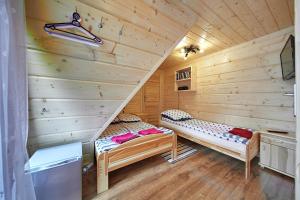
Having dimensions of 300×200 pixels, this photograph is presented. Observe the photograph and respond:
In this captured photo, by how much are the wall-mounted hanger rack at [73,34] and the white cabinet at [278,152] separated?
2.68 m

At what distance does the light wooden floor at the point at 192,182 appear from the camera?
4.90 feet

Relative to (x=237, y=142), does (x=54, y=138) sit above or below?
above

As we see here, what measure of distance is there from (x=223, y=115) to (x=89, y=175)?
288 cm

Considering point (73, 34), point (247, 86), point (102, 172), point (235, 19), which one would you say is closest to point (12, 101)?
point (73, 34)

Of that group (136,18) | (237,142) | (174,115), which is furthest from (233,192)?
(136,18)

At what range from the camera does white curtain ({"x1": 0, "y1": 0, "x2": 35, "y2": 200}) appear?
63 cm

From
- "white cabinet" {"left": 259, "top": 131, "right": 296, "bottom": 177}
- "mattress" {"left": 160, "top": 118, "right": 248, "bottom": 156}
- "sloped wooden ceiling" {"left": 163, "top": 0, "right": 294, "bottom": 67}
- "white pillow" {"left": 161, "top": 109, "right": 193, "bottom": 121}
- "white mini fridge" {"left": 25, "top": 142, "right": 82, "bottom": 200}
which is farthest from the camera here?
"white pillow" {"left": 161, "top": 109, "right": 193, "bottom": 121}

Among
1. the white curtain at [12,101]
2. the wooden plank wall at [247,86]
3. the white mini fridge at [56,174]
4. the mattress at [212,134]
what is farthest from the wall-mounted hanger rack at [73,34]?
the wooden plank wall at [247,86]

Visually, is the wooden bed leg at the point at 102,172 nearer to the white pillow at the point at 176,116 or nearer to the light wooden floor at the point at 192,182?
the light wooden floor at the point at 192,182

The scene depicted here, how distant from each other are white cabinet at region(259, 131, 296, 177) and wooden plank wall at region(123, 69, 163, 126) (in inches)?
113

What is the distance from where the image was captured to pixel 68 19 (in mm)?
927

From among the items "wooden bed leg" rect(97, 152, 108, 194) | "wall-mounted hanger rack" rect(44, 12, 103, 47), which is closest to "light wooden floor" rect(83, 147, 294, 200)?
"wooden bed leg" rect(97, 152, 108, 194)

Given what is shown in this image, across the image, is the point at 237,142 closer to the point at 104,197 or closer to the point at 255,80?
the point at 255,80

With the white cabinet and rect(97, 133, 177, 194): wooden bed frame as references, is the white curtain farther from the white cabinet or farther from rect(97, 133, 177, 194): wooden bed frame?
the white cabinet
